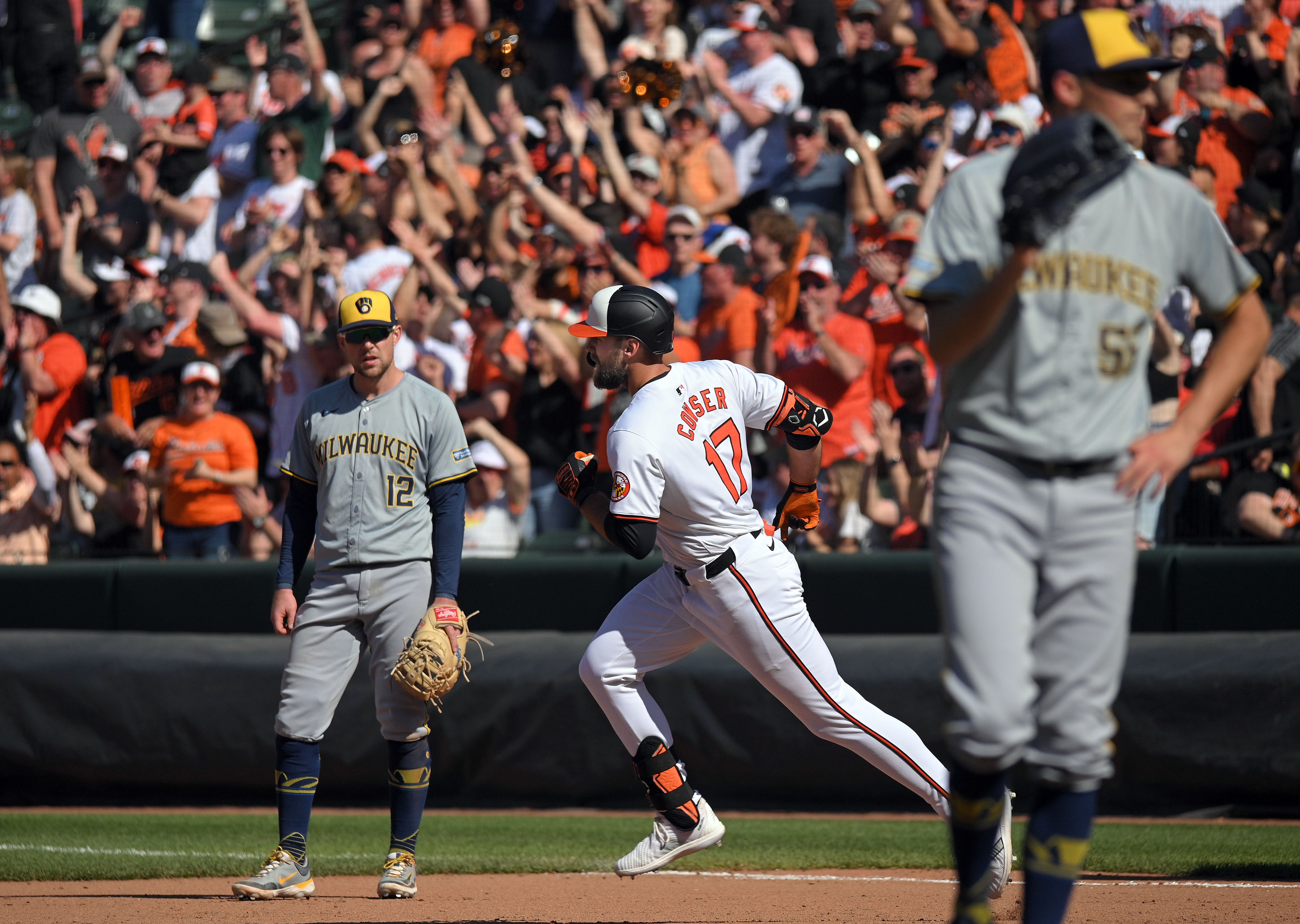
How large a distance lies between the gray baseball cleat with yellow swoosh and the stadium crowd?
4292 millimetres

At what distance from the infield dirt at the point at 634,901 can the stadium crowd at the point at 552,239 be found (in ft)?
11.0

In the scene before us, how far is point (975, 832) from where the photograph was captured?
138 inches

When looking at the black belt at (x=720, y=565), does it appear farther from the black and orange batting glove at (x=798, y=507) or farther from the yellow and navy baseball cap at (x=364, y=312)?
the yellow and navy baseball cap at (x=364, y=312)

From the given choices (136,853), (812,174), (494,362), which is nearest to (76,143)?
(494,362)

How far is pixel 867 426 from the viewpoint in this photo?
9688 mm

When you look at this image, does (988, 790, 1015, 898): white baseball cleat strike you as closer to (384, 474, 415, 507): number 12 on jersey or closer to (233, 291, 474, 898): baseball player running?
(233, 291, 474, 898): baseball player running

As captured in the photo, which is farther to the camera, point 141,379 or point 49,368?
point 49,368

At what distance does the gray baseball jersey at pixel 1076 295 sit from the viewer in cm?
341

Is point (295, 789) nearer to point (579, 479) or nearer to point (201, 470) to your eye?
point (579, 479)

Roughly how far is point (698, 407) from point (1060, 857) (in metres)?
2.28

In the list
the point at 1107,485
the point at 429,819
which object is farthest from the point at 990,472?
the point at 429,819

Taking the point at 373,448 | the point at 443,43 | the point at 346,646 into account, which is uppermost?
the point at 443,43

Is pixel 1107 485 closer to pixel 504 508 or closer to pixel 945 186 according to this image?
pixel 945 186

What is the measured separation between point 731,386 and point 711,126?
7613 mm
